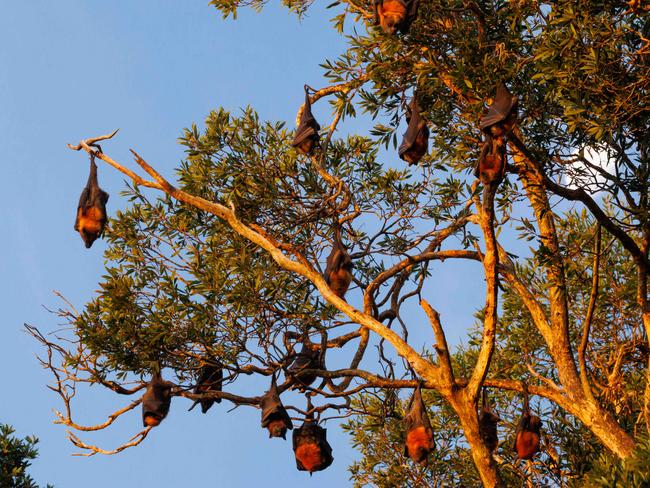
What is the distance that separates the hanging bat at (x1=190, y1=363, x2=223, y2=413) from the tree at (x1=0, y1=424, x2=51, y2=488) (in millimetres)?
6163

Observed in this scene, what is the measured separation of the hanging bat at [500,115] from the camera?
10742 millimetres

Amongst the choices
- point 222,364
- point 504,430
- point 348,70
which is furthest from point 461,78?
point 504,430

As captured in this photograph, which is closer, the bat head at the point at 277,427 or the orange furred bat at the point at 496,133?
the orange furred bat at the point at 496,133

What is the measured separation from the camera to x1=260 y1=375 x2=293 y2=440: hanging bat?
11.3 metres

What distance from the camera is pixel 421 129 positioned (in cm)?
1184

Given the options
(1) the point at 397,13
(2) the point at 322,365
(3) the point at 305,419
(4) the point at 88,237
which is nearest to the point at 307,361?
(2) the point at 322,365

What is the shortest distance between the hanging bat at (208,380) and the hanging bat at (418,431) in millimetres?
2362

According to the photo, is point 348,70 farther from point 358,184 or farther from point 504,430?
point 504,430

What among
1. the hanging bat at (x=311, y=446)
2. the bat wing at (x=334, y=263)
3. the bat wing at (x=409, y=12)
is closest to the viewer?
the bat wing at (x=409, y=12)

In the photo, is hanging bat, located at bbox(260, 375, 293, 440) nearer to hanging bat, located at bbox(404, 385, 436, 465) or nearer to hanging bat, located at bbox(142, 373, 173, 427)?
hanging bat, located at bbox(142, 373, 173, 427)

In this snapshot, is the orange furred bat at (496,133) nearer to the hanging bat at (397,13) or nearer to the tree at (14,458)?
the hanging bat at (397,13)

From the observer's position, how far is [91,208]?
11.9 meters

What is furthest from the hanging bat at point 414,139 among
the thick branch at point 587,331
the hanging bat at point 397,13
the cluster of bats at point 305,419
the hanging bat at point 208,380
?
the hanging bat at point 208,380

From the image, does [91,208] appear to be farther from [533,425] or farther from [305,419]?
[533,425]
